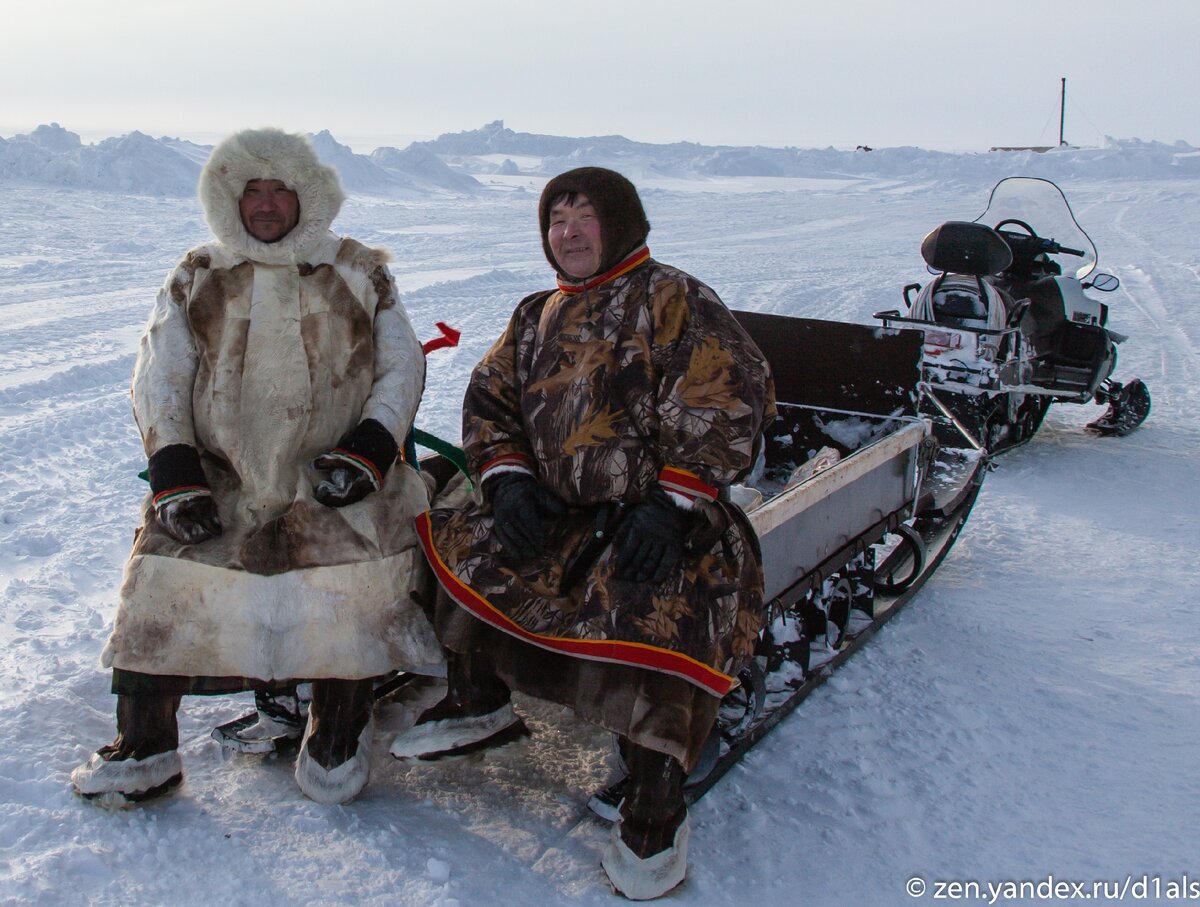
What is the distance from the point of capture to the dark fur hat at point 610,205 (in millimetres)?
2605

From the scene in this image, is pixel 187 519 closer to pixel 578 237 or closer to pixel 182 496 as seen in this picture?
pixel 182 496

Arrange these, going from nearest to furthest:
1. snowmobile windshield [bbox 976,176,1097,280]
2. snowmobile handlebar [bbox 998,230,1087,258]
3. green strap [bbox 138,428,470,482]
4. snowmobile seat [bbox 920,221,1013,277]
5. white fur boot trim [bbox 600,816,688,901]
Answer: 1. white fur boot trim [bbox 600,816,688,901]
2. green strap [bbox 138,428,470,482]
3. snowmobile seat [bbox 920,221,1013,277]
4. snowmobile handlebar [bbox 998,230,1087,258]
5. snowmobile windshield [bbox 976,176,1097,280]

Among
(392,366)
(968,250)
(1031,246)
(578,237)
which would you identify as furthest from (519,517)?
(1031,246)

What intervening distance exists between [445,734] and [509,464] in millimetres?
666

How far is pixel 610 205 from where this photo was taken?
2.61 meters

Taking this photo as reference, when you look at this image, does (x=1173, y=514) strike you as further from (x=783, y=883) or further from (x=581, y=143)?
(x=581, y=143)

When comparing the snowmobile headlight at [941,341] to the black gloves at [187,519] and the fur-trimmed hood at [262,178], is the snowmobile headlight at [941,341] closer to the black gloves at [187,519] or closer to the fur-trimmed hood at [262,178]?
the fur-trimmed hood at [262,178]

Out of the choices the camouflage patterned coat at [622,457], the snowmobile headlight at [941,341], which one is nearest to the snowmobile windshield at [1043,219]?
the snowmobile headlight at [941,341]

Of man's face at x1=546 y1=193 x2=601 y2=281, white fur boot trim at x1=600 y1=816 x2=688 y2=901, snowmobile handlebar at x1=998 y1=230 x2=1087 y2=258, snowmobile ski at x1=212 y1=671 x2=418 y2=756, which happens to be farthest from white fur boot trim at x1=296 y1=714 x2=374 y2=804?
snowmobile handlebar at x1=998 y1=230 x2=1087 y2=258

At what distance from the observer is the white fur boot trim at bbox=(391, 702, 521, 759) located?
2.65 m

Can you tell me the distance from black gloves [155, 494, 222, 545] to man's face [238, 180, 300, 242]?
0.65 metres

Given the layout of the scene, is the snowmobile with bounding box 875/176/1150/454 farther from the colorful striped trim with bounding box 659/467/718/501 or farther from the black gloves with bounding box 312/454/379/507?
the black gloves with bounding box 312/454/379/507

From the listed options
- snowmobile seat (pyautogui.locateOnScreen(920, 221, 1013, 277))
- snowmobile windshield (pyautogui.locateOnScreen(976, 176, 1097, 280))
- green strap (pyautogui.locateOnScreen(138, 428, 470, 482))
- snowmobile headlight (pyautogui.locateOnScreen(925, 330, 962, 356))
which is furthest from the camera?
snowmobile windshield (pyautogui.locateOnScreen(976, 176, 1097, 280))

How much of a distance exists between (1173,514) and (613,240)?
3.64 m
